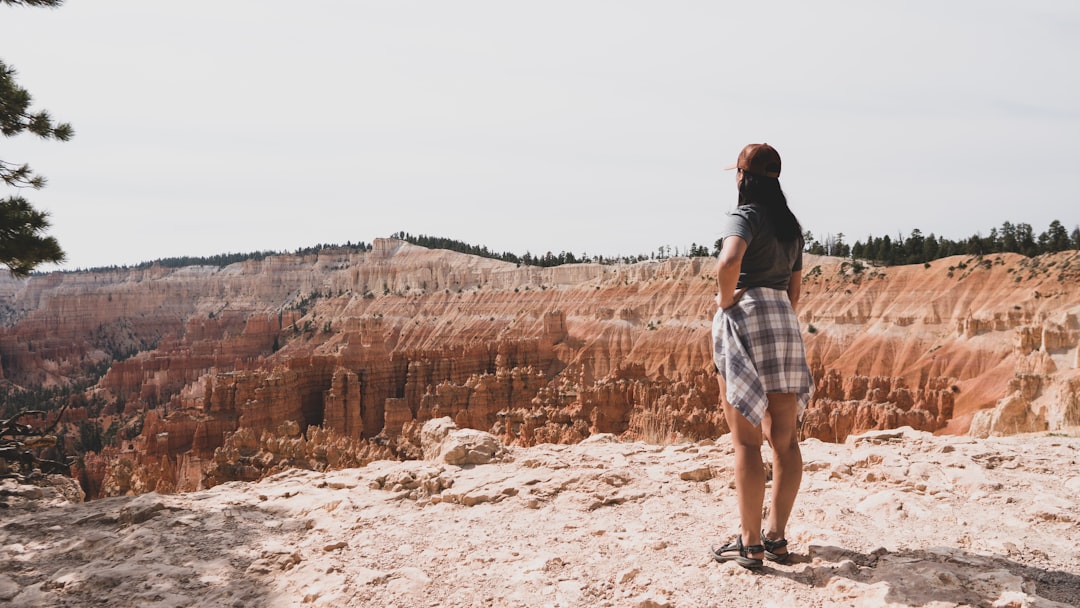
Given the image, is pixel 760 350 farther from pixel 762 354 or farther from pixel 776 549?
pixel 776 549

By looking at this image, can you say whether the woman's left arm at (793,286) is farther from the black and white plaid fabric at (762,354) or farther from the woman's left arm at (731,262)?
the woman's left arm at (731,262)

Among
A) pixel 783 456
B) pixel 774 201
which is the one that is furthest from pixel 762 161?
pixel 783 456

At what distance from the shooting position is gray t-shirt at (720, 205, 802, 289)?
10.1 feet

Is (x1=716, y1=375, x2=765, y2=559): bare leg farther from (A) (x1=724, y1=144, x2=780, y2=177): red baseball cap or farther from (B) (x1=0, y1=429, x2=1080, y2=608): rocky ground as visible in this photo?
(A) (x1=724, y1=144, x2=780, y2=177): red baseball cap

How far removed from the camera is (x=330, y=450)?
1805 centimetres

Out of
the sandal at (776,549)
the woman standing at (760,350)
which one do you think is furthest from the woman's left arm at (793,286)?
the sandal at (776,549)

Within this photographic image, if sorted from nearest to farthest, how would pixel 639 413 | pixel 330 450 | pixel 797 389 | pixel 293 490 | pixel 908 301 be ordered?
pixel 797 389 → pixel 293 490 → pixel 330 450 → pixel 639 413 → pixel 908 301

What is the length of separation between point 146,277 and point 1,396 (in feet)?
219

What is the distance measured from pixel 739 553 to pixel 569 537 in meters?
1.03

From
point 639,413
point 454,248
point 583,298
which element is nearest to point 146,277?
point 454,248

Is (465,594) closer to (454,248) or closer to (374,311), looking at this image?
(374,311)

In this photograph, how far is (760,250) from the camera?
3.09 meters

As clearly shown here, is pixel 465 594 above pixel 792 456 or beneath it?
beneath

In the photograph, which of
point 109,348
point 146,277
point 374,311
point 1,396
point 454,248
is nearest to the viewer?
point 1,396
